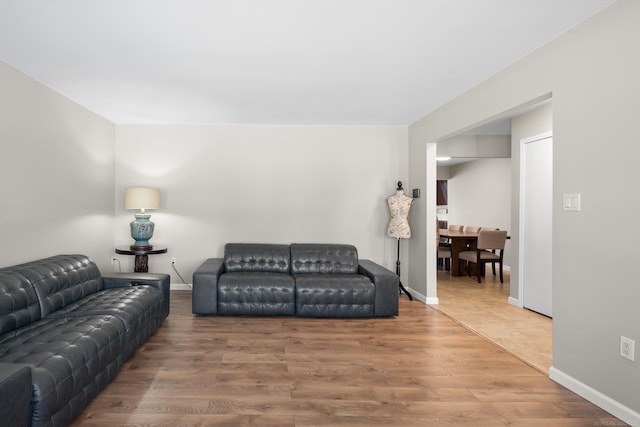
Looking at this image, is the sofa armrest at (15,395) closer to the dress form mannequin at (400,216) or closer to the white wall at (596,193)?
the white wall at (596,193)

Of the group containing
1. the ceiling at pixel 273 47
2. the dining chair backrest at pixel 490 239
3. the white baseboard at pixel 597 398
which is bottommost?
the white baseboard at pixel 597 398

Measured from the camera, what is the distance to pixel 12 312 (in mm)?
2312

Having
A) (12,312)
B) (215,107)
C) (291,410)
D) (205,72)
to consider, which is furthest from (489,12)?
(12,312)

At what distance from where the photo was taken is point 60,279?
2.83 meters

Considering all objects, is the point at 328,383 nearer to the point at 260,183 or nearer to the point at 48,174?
the point at 260,183

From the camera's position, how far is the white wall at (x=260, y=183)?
15.9 ft

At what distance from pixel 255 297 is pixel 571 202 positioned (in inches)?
122

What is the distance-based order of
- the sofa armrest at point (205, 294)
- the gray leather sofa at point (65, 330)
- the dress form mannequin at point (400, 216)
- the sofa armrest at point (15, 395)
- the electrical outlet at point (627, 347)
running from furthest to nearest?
the dress form mannequin at point (400, 216) → the sofa armrest at point (205, 294) → the electrical outlet at point (627, 347) → the gray leather sofa at point (65, 330) → the sofa armrest at point (15, 395)

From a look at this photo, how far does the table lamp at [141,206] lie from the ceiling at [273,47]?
1096 millimetres

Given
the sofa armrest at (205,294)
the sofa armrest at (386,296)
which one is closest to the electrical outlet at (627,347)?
the sofa armrest at (386,296)

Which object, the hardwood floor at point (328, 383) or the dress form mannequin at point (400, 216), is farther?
the dress form mannequin at point (400, 216)

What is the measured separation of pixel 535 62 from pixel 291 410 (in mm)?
3147

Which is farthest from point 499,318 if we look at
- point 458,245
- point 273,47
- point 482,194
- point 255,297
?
point 482,194

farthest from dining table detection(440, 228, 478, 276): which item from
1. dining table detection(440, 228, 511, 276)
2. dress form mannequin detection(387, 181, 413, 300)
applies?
dress form mannequin detection(387, 181, 413, 300)
